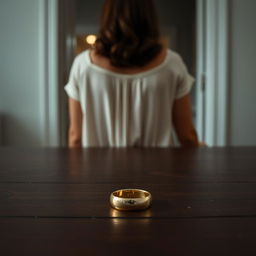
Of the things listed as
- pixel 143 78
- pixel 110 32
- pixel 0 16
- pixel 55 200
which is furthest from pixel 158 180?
pixel 0 16

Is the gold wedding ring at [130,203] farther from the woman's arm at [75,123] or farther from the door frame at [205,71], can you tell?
the door frame at [205,71]

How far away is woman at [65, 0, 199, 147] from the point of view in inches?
42.1

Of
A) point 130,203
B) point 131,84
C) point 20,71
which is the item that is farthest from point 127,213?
point 20,71

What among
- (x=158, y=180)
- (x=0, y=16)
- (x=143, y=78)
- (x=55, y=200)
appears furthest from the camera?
(x=0, y=16)

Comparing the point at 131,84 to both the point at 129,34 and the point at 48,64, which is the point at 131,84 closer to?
the point at 129,34

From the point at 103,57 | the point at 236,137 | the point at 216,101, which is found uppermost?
the point at 103,57

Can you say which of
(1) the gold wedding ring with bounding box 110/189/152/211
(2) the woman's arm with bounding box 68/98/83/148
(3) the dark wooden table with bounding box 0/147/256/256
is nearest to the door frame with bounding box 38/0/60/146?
(2) the woman's arm with bounding box 68/98/83/148

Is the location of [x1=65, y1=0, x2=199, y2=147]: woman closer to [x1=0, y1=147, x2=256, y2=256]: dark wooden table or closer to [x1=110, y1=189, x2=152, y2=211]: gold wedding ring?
[x1=0, y1=147, x2=256, y2=256]: dark wooden table

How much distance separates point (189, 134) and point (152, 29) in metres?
0.38

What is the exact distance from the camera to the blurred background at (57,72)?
1.97 m

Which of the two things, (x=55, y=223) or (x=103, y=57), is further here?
(x=103, y=57)

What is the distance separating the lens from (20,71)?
1999 mm

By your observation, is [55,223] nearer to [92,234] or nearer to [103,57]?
[92,234]

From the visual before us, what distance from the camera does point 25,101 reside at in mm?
1999
